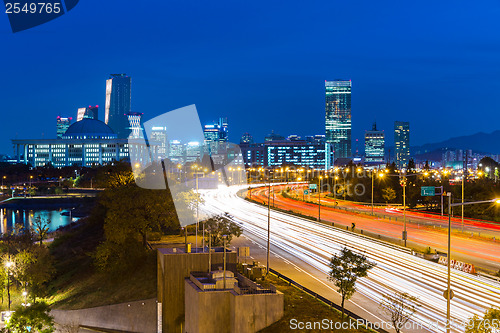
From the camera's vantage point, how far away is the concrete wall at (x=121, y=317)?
111ft

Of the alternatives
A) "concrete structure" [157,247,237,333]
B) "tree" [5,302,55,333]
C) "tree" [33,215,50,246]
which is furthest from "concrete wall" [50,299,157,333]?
"tree" [33,215,50,246]

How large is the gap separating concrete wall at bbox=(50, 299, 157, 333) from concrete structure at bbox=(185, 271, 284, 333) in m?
6.97

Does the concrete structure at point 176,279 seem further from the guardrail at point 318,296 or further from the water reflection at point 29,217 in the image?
the water reflection at point 29,217

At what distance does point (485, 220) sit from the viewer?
58.6 m

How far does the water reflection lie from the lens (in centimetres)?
8813

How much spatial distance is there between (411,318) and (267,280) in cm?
986

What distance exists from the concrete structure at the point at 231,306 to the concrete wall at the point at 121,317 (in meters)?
6.97

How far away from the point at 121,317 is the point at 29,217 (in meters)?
69.3

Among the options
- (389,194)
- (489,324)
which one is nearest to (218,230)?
(489,324)

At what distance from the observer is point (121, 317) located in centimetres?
3481

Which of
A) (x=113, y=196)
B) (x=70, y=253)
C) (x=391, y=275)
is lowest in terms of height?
(x=70, y=253)

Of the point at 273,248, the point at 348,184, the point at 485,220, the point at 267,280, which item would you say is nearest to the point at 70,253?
the point at 273,248

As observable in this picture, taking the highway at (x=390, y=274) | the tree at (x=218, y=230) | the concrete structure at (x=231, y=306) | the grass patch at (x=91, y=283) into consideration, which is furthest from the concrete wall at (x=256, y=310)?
the tree at (x=218, y=230)

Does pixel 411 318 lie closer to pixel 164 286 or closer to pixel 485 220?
pixel 164 286
